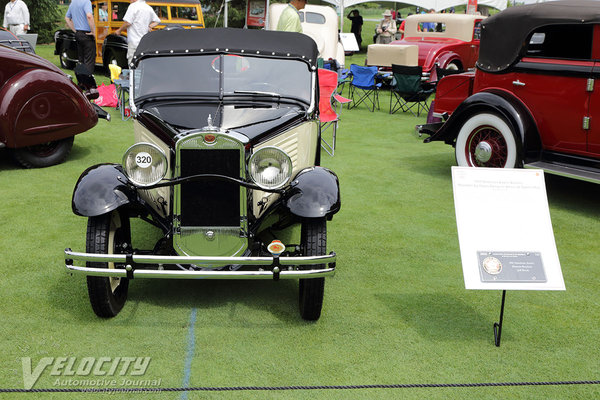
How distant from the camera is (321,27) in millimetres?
15258

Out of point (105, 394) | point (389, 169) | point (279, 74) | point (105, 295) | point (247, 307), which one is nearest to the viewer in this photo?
point (105, 394)

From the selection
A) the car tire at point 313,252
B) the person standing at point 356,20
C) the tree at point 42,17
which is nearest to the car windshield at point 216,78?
the car tire at point 313,252

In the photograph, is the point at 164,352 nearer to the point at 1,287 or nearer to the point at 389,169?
the point at 1,287

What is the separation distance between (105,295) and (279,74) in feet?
6.64

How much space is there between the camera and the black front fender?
134 inches

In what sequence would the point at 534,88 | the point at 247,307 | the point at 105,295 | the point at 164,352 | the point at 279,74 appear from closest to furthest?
the point at 164,352 < the point at 105,295 < the point at 247,307 < the point at 279,74 < the point at 534,88

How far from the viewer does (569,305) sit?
393cm

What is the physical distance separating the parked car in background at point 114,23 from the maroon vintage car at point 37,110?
687cm

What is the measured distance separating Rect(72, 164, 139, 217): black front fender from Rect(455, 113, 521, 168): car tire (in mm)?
3997

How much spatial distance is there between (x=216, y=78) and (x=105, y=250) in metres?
1.53

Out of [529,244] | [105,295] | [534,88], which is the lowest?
[105,295]

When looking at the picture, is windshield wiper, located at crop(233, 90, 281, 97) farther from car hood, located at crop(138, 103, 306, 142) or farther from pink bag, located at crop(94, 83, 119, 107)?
pink bag, located at crop(94, 83, 119, 107)

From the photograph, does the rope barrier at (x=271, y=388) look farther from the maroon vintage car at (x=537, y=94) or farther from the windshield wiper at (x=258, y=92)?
the maroon vintage car at (x=537, y=94)

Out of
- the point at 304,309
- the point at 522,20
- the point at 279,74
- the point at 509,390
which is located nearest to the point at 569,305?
the point at 509,390
